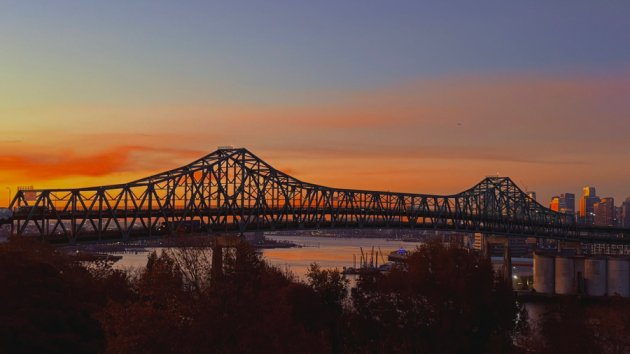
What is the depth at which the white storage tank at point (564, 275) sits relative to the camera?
12706cm

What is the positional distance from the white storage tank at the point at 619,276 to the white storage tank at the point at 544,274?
8.22 meters

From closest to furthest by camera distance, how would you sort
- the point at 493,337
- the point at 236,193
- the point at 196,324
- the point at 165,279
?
1. the point at 196,324
2. the point at 165,279
3. the point at 493,337
4. the point at 236,193

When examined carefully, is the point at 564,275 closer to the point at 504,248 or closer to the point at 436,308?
the point at 504,248

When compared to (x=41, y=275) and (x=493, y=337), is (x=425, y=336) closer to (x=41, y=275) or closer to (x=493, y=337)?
(x=493, y=337)

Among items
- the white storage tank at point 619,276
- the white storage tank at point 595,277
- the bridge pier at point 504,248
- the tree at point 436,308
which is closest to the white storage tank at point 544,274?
the white storage tank at point 595,277

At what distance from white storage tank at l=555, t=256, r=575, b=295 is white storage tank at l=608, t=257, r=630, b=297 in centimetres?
527

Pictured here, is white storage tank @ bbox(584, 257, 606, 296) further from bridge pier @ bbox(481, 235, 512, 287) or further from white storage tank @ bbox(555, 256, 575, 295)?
bridge pier @ bbox(481, 235, 512, 287)

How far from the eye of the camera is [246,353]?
29656mm

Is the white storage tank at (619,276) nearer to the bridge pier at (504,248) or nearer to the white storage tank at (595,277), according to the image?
the white storage tank at (595,277)

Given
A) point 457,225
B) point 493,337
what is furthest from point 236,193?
point 493,337

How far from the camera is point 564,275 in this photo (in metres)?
128

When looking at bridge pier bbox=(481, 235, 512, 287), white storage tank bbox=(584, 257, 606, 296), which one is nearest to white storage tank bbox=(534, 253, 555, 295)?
white storage tank bbox=(584, 257, 606, 296)

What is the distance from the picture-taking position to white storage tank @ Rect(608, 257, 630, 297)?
125375 mm

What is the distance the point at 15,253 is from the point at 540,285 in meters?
98.5
